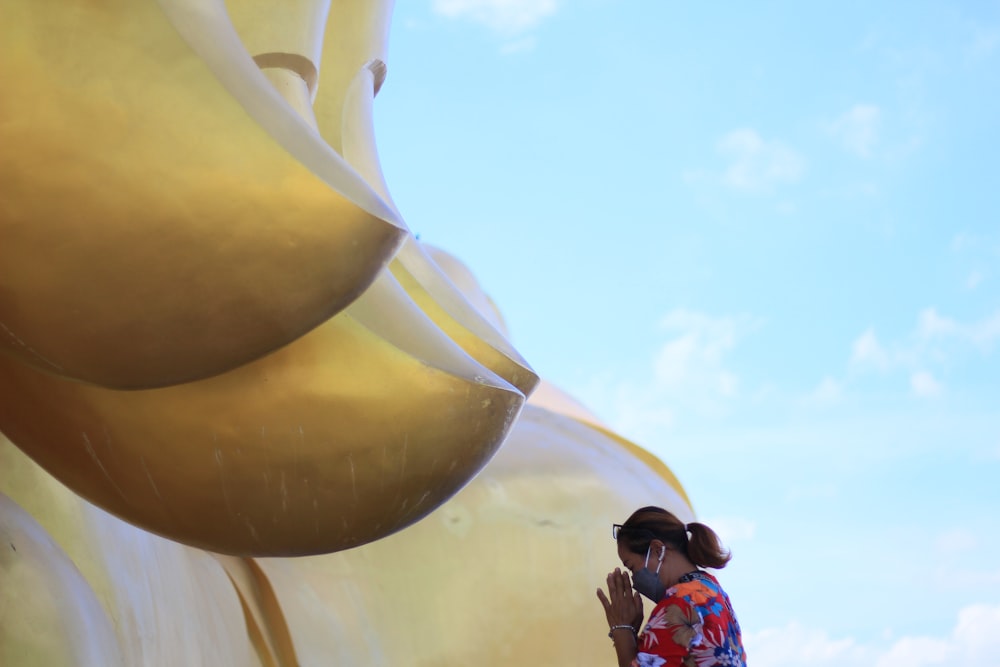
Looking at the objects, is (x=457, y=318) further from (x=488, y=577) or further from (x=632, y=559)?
(x=488, y=577)

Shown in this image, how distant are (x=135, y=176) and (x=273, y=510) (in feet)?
1.86

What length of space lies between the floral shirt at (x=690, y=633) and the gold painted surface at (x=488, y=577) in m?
1.20

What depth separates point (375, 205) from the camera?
1682mm

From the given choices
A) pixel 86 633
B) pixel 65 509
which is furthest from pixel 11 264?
pixel 65 509

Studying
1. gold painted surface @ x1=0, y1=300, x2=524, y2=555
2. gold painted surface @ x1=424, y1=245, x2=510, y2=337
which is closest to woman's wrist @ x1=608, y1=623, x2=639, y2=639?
gold painted surface @ x1=0, y1=300, x2=524, y2=555

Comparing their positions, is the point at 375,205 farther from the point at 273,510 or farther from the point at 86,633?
the point at 86,633

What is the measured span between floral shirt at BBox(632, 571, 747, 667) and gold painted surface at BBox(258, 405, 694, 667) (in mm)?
1200

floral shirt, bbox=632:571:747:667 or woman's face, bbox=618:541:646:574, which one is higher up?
woman's face, bbox=618:541:646:574

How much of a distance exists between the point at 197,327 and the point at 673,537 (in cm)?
116

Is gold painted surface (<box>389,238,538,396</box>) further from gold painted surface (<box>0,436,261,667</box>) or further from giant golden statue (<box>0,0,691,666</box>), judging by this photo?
gold painted surface (<box>0,436,261,667</box>)

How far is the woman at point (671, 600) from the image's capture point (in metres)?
2.29

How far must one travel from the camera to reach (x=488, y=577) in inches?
148

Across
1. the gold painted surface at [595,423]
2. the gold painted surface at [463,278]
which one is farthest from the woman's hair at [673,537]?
the gold painted surface at [463,278]

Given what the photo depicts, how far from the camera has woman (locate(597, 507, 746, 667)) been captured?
2.29m
